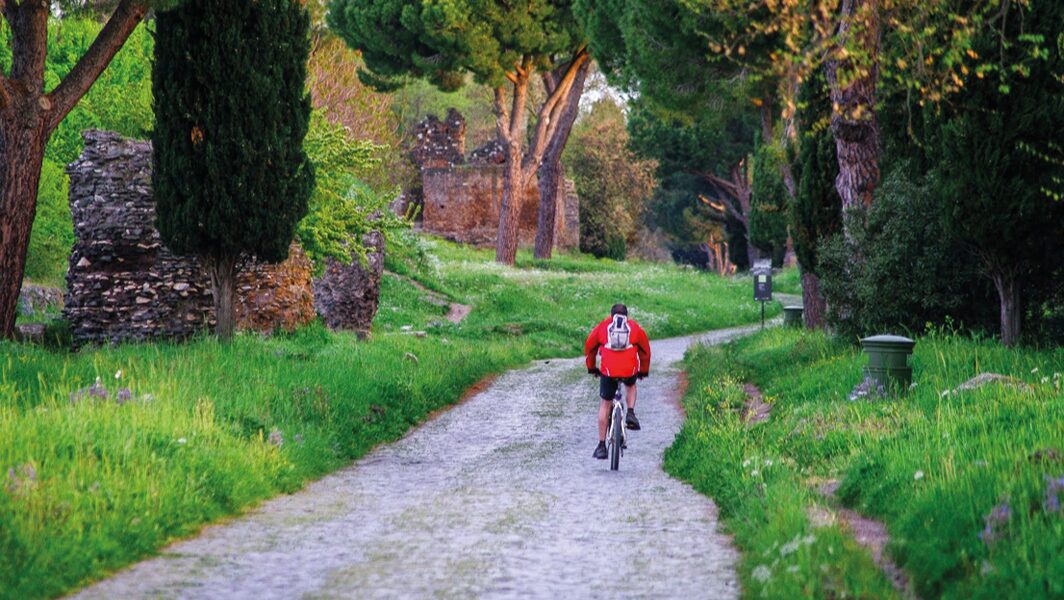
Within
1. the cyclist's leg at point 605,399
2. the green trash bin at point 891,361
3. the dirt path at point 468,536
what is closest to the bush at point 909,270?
the green trash bin at point 891,361

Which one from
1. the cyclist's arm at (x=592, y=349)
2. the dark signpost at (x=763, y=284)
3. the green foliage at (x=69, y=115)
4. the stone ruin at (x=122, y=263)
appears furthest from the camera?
the dark signpost at (x=763, y=284)

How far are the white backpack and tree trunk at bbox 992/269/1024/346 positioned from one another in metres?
5.57

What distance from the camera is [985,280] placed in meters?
16.0

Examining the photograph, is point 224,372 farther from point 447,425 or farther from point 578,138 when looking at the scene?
point 578,138

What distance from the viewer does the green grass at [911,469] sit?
638 centimetres

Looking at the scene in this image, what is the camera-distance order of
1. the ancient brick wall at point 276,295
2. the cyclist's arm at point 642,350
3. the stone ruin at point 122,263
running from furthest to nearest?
1. the ancient brick wall at point 276,295
2. the stone ruin at point 122,263
3. the cyclist's arm at point 642,350

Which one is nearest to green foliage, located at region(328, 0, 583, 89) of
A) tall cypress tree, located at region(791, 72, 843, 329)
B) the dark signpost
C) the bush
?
the dark signpost

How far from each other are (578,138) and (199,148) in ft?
161

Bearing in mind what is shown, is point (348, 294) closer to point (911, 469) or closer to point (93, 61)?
point (93, 61)

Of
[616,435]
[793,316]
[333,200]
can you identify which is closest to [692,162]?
[793,316]

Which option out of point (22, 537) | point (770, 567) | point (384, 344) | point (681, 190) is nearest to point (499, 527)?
point (770, 567)

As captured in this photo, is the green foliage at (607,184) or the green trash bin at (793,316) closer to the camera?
the green trash bin at (793,316)

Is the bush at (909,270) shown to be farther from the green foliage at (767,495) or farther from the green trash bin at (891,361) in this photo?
the green trash bin at (891,361)

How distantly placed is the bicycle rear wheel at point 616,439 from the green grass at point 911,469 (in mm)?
597
